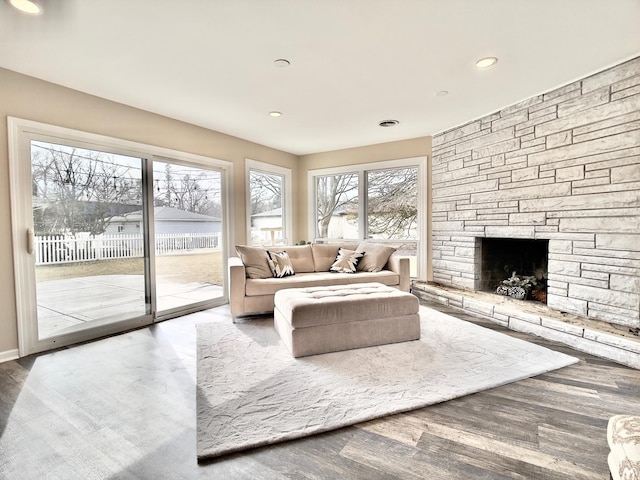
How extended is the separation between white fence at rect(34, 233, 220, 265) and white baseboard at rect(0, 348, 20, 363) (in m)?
0.75

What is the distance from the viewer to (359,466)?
1425 millimetres

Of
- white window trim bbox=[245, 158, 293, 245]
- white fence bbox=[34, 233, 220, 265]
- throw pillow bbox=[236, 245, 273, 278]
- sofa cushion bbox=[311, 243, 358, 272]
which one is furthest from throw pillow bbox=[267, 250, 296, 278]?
white window trim bbox=[245, 158, 293, 245]

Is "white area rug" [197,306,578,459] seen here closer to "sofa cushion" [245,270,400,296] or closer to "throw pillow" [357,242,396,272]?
"sofa cushion" [245,270,400,296]

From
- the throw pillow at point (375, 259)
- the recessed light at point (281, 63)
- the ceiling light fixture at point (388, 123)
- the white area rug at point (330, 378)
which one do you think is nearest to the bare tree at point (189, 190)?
the white area rug at point (330, 378)

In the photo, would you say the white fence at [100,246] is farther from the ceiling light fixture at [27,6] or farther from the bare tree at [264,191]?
the ceiling light fixture at [27,6]

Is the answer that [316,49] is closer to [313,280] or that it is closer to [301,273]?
[313,280]

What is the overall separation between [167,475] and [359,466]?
840 mm

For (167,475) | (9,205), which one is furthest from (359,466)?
(9,205)

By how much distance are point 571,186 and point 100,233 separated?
4.64m

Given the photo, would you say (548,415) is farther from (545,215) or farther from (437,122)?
(437,122)

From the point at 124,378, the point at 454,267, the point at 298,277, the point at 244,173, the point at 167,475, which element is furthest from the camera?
the point at 244,173

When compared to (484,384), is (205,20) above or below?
above

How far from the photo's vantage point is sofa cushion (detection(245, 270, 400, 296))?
3.66m

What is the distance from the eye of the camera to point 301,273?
4387 mm
